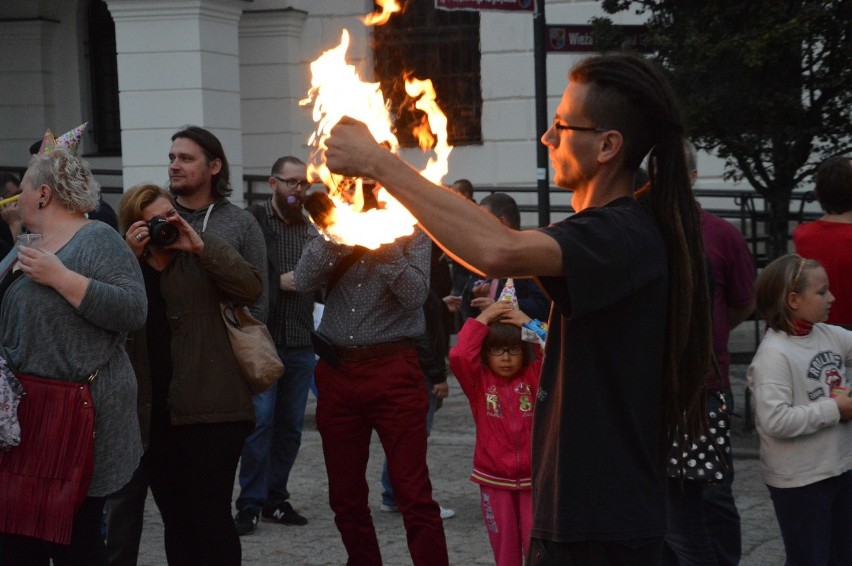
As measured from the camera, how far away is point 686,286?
9.15 ft

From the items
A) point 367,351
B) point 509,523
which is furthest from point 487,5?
point 509,523

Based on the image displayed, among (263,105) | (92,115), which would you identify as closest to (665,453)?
(263,105)

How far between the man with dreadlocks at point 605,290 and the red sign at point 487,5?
494cm

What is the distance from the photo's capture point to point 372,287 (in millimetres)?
5559

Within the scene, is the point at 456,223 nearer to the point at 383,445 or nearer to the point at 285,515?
the point at 383,445

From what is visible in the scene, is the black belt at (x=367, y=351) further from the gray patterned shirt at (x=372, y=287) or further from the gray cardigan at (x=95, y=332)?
the gray cardigan at (x=95, y=332)

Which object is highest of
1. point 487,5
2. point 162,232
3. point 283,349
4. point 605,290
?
point 487,5

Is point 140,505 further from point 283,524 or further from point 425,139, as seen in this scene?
point 425,139

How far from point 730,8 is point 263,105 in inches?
282

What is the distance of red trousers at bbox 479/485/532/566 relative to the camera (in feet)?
17.3

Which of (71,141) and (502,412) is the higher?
(71,141)

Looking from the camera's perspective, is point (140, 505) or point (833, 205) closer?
point (140, 505)

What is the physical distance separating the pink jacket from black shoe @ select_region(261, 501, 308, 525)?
5.98ft

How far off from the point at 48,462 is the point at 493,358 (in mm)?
1954
